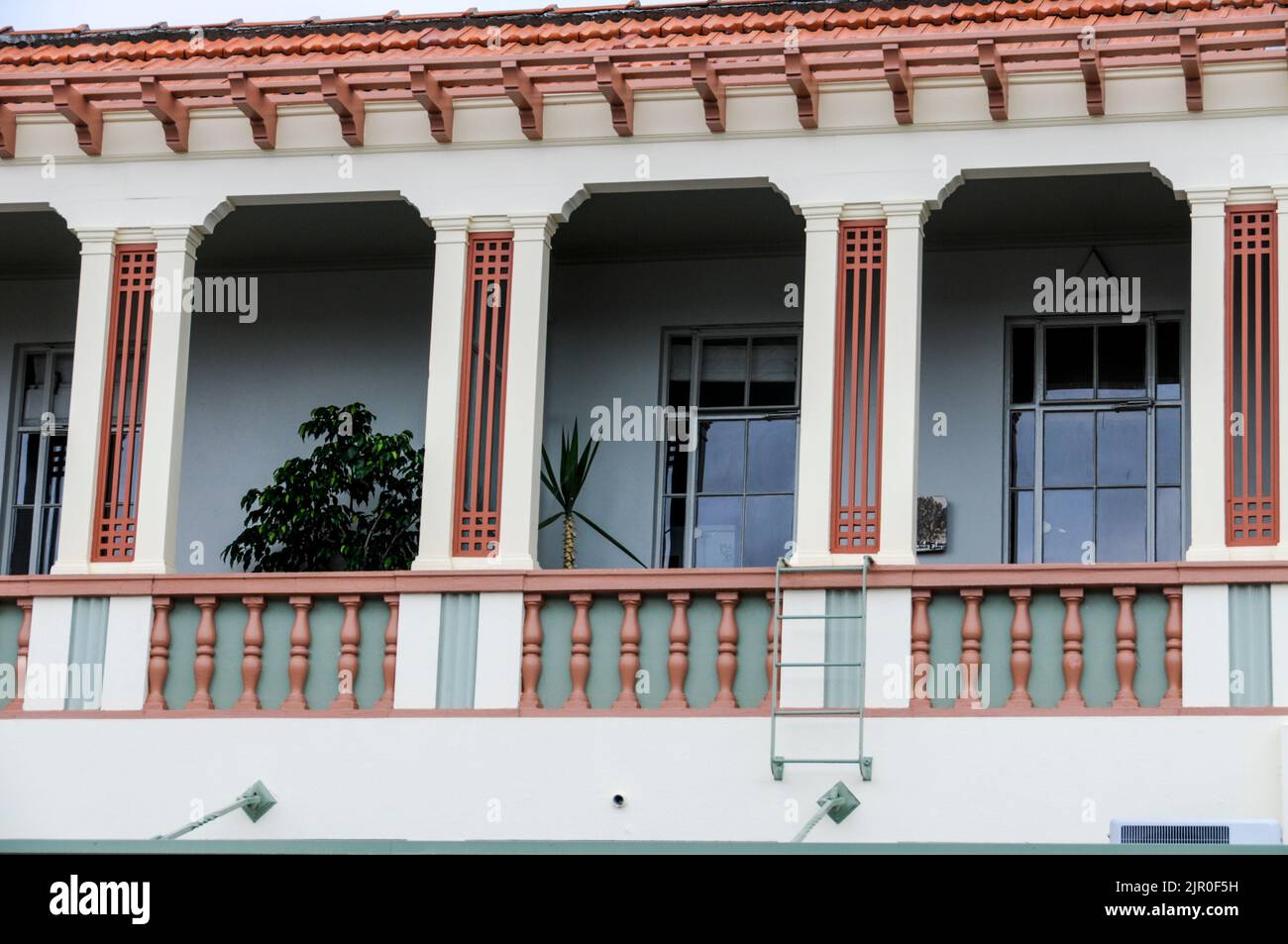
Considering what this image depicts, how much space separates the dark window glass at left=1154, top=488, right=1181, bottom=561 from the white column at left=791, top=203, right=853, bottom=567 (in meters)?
2.63

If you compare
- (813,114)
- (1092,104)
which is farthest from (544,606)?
(1092,104)

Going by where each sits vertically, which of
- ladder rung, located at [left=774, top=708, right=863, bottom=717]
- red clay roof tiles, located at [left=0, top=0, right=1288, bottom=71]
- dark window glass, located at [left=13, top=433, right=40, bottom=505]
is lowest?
ladder rung, located at [left=774, top=708, right=863, bottom=717]

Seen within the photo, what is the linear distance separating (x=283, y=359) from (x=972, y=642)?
17.1 ft

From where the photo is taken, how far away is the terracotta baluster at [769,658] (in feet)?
34.0

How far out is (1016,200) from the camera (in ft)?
39.9

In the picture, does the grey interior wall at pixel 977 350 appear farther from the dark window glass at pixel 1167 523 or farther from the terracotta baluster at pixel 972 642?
the terracotta baluster at pixel 972 642

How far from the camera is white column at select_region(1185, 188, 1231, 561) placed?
10.2 metres

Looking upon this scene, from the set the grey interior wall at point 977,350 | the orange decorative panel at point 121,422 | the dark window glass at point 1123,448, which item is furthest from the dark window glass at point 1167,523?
the orange decorative panel at point 121,422

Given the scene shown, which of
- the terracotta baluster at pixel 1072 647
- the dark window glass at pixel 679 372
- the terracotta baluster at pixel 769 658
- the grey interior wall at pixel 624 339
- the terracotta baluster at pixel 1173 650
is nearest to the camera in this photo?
the terracotta baluster at pixel 1173 650

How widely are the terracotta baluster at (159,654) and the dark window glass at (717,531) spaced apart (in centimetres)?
326

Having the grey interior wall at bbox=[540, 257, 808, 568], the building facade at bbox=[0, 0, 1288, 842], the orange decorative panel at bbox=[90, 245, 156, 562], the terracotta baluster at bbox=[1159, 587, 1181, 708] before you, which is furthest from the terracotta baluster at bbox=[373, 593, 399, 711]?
the terracotta baluster at bbox=[1159, 587, 1181, 708]

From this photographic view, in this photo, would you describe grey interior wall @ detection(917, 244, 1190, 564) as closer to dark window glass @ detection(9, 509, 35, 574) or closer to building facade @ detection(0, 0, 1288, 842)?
building facade @ detection(0, 0, 1288, 842)

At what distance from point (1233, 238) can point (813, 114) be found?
6.72ft
